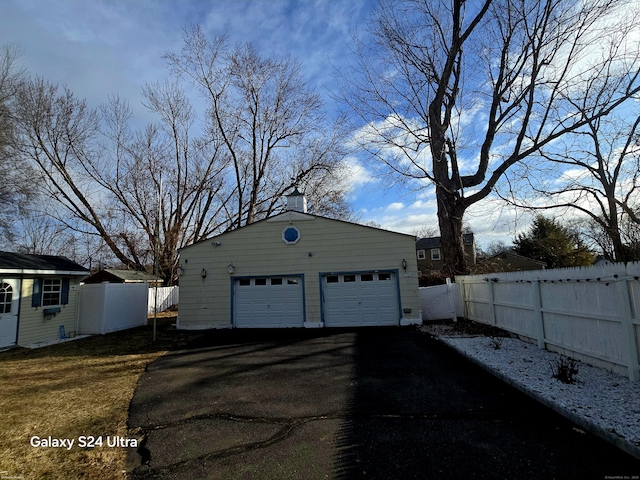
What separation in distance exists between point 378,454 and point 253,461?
1.22 metres

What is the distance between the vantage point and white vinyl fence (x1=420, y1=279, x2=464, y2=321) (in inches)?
472

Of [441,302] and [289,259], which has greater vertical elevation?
[289,259]

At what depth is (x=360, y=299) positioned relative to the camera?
1186 cm

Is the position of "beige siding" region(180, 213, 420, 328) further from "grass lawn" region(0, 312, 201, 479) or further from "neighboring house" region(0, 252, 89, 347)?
"neighboring house" region(0, 252, 89, 347)

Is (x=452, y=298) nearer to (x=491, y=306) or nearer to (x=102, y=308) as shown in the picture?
(x=491, y=306)

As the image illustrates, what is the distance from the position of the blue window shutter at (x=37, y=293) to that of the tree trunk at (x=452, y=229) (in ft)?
47.8

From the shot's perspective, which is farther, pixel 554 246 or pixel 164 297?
pixel 554 246

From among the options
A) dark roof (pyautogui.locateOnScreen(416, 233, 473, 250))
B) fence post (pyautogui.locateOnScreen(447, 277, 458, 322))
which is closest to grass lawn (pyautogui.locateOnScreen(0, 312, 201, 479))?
fence post (pyautogui.locateOnScreen(447, 277, 458, 322))

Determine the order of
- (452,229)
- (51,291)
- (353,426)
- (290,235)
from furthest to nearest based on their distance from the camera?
(452,229), (290,235), (51,291), (353,426)

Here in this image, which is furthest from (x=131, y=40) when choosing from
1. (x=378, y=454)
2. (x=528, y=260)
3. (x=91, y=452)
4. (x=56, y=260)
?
(x=528, y=260)

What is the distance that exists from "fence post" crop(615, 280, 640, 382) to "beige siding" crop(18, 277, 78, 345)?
1464 cm

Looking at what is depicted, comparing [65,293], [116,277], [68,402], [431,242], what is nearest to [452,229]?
[68,402]

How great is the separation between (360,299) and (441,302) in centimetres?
310

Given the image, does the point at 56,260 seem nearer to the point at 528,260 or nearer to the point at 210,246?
the point at 210,246
